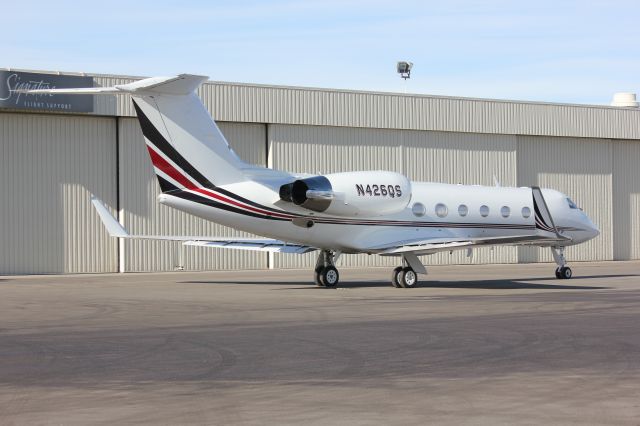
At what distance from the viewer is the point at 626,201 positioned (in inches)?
2132

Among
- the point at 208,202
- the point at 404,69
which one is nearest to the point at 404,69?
the point at 404,69

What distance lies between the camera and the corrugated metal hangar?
3944 centimetres

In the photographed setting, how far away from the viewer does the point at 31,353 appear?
1345 centimetres

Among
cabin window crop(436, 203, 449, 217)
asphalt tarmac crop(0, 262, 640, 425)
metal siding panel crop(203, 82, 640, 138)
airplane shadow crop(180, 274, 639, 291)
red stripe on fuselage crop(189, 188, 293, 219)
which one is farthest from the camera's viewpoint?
metal siding panel crop(203, 82, 640, 138)

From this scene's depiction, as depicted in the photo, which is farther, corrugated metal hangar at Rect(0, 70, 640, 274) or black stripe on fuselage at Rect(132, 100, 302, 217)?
corrugated metal hangar at Rect(0, 70, 640, 274)

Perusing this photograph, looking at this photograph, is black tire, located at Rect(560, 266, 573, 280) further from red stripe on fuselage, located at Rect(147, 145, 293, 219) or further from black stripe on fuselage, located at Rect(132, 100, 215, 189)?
black stripe on fuselage, located at Rect(132, 100, 215, 189)

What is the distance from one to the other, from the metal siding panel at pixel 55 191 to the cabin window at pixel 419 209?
51.3 ft

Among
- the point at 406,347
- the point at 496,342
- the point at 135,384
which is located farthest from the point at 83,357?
the point at 496,342

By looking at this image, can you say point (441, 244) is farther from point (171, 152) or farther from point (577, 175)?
point (577, 175)

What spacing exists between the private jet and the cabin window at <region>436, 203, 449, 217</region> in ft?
0.10

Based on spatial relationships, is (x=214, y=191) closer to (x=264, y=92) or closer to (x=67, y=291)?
(x=67, y=291)

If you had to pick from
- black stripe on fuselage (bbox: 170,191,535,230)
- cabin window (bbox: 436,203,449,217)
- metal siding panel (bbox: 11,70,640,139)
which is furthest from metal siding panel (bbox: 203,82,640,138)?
cabin window (bbox: 436,203,449,217)

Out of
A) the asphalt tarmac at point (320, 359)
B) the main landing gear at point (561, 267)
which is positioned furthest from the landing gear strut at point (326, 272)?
the main landing gear at point (561, 267)
